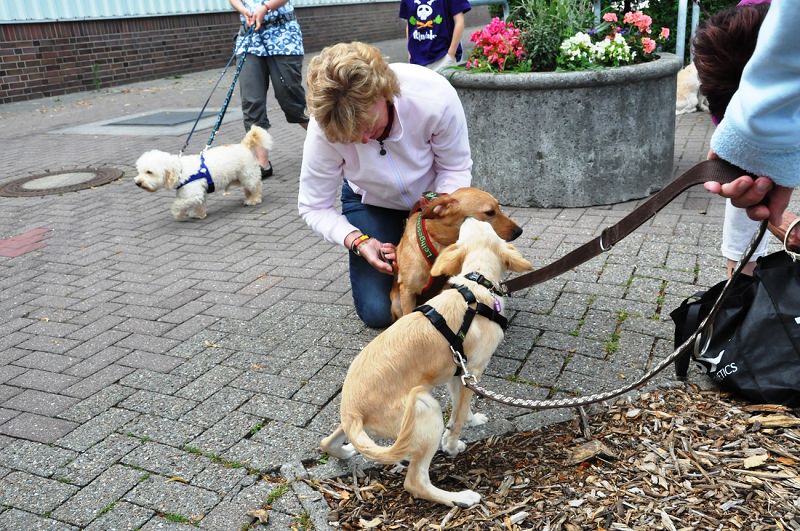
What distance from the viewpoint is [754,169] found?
1853mm

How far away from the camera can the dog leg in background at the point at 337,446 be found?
113 inches

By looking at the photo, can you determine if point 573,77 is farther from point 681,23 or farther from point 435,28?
point 681,23

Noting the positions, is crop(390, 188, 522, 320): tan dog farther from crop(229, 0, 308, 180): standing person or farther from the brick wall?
the brick wall

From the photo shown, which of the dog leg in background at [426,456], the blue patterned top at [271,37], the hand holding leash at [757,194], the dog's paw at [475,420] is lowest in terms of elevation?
the dog's paw at [475,420]

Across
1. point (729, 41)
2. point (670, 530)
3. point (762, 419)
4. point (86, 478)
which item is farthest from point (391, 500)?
point (729, 41)

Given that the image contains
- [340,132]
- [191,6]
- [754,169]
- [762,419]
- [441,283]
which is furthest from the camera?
[191,6]

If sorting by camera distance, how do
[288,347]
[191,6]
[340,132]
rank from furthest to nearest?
1. [191,6]
2. [288,347]
3. [340,132]

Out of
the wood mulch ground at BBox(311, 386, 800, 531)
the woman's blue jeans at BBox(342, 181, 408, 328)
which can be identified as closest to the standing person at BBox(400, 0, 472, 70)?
the woman's blue jeans at BBox(342, 181, 408, 328)

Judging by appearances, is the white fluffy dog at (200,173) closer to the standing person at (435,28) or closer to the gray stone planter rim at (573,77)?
the standing person at (435,28)

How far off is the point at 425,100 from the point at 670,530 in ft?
8.36

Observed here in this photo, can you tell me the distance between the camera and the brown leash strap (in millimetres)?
1949

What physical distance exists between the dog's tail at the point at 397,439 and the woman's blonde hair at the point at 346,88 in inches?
61.9

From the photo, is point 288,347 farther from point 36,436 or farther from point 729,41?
A: point 729,41

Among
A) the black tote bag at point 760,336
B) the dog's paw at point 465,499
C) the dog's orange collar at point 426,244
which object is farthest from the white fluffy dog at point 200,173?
the black tote bag at point 760,336
